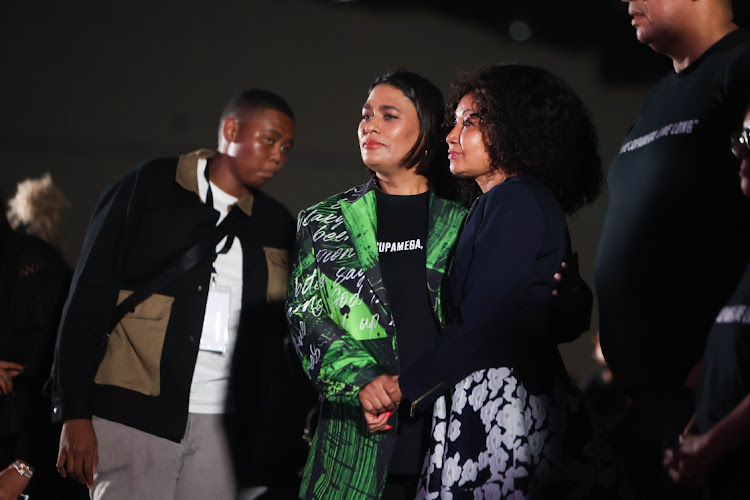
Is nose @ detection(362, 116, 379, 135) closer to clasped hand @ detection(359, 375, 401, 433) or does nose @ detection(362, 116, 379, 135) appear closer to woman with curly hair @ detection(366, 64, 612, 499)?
woman with curly hair @ detection(366, 64, 612, 499)

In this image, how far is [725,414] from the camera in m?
1.33

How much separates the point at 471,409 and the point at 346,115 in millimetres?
3813

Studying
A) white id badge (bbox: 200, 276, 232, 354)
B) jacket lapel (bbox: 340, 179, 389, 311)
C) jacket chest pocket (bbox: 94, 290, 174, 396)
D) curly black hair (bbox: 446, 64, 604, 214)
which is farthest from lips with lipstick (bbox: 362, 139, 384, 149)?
jacket chest pocket (bbox: 94, 290, 174, 396)

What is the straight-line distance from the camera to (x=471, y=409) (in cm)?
176

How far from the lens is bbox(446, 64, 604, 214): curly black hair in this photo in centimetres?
201

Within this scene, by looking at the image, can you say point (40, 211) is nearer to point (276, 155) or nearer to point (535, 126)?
point (276, 155)

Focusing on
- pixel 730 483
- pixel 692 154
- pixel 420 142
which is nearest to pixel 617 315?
pixel 692 154

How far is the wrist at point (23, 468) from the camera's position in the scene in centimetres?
273

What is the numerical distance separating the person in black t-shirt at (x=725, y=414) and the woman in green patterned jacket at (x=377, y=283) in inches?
30.5

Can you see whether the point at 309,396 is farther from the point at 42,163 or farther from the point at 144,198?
the point at 42,163

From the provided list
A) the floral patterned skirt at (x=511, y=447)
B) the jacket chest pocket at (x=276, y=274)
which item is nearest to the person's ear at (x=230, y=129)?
the jacket chest pocket at (x=276, y=274)

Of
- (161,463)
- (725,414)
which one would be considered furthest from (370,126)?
(725,414)

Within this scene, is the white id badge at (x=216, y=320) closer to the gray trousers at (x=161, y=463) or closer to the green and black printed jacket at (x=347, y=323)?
the gray trousers at (x=161, y=463)

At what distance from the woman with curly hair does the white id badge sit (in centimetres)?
81
